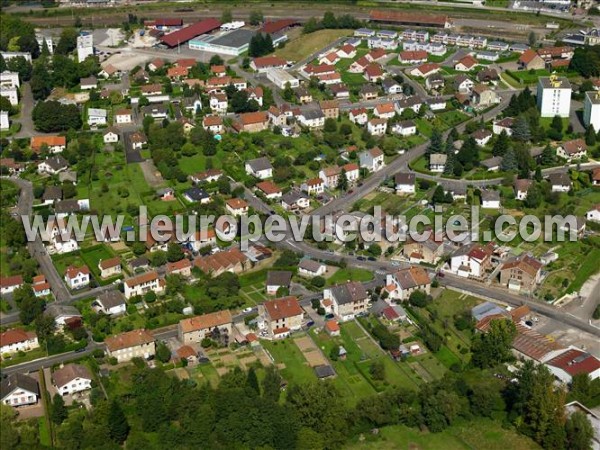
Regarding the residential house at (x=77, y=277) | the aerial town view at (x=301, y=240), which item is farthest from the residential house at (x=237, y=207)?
the residential house at (x=77, y=277)

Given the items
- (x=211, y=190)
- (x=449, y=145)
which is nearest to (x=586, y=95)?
(x=449, y=145)

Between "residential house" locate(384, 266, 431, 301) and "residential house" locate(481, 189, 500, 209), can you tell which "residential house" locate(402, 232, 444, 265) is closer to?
"residential house" locate(384, 266, 431, 301)

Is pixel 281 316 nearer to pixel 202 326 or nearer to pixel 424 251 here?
pixel 202 326

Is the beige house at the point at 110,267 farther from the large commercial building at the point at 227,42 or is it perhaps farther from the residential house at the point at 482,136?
the large commercial building at the point at 227,42

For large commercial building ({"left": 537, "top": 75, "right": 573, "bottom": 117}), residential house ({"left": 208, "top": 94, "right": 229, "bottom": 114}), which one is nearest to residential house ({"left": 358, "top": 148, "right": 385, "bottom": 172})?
residential house ({"left": 208, "top": 94, "right": 229, "bottom": 114})

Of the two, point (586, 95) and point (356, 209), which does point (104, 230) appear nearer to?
point (356, 209)
